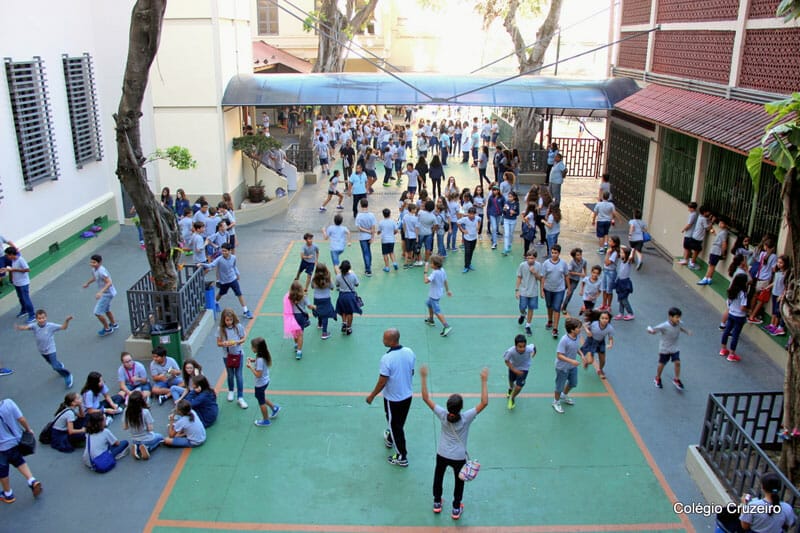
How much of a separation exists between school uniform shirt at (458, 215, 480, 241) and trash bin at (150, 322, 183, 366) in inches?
252

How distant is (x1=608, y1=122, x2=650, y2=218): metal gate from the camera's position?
17641mm

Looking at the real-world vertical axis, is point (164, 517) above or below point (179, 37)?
below

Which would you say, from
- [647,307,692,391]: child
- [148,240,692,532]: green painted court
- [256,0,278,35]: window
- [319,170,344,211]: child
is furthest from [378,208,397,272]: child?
[256,0,278,35]: window

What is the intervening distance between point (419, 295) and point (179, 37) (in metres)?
9.64

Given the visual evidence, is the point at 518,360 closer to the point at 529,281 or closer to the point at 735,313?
the point at 529,281

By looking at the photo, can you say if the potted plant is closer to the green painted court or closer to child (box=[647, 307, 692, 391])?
the green painted court

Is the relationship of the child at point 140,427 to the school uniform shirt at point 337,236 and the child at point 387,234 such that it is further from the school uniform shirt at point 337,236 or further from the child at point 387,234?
the child at point 387,234

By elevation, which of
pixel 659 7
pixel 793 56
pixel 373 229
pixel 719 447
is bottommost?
pixel 719 447

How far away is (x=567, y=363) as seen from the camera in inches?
344

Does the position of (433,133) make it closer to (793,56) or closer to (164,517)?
(793,56)

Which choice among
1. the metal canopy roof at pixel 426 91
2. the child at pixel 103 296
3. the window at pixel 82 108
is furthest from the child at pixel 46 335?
the metal canopy roof at pixel 426 91

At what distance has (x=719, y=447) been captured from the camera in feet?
24.4

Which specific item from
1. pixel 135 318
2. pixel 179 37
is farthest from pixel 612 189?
pixel 135 318

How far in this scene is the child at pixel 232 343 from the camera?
8820 mm
